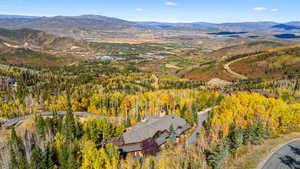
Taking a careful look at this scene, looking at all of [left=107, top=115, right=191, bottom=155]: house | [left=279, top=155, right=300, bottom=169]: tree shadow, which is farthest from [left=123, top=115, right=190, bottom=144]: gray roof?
[left=279, top=155, right=300, bottom=169]: tree shadow

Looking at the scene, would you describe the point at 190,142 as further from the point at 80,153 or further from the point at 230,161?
the point at 80,153

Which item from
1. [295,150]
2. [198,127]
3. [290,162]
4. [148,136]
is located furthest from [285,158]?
[148,136]

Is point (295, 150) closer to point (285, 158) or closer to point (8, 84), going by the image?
point (285, 158)

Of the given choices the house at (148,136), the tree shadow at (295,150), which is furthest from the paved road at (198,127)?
Answer: the tree shadow at (295,150)

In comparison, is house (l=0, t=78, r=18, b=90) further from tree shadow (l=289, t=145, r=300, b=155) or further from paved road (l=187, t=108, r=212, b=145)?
tree shadow (l=289, t=145, r=300, b=155)

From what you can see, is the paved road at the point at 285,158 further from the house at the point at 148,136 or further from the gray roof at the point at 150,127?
the gray roof at the point at 150,127

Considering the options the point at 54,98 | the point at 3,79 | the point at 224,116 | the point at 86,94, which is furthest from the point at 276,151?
the point at 3,79
